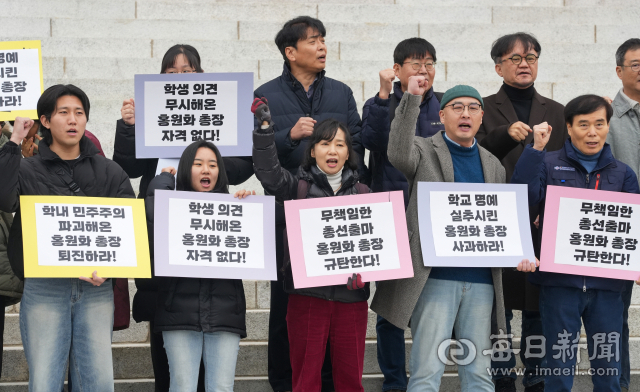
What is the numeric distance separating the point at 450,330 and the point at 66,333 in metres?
2.14

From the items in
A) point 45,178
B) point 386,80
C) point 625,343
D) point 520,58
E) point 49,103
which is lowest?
point 625,343

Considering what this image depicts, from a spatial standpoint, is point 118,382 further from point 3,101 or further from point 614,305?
point 614,305

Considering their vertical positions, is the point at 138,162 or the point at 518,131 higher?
the point at 518,131

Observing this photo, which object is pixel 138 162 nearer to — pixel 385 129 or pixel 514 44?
pixel 385 129

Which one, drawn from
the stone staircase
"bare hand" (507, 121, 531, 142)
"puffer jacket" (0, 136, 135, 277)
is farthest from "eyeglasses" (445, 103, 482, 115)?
the stone staircase

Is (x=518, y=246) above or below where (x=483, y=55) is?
below

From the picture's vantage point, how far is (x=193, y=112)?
5.25 m

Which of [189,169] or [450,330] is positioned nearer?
[450,330]

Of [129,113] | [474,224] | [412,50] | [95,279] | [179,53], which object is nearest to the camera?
[95,279]

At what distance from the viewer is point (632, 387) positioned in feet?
18.5

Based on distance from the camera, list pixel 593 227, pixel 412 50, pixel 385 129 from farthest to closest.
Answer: pixel 412 50
pixel 385 129
pixel 593 227

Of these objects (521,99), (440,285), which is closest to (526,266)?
(440,285)

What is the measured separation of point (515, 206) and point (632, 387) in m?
1.85

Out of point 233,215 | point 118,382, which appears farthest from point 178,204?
point 118,382
